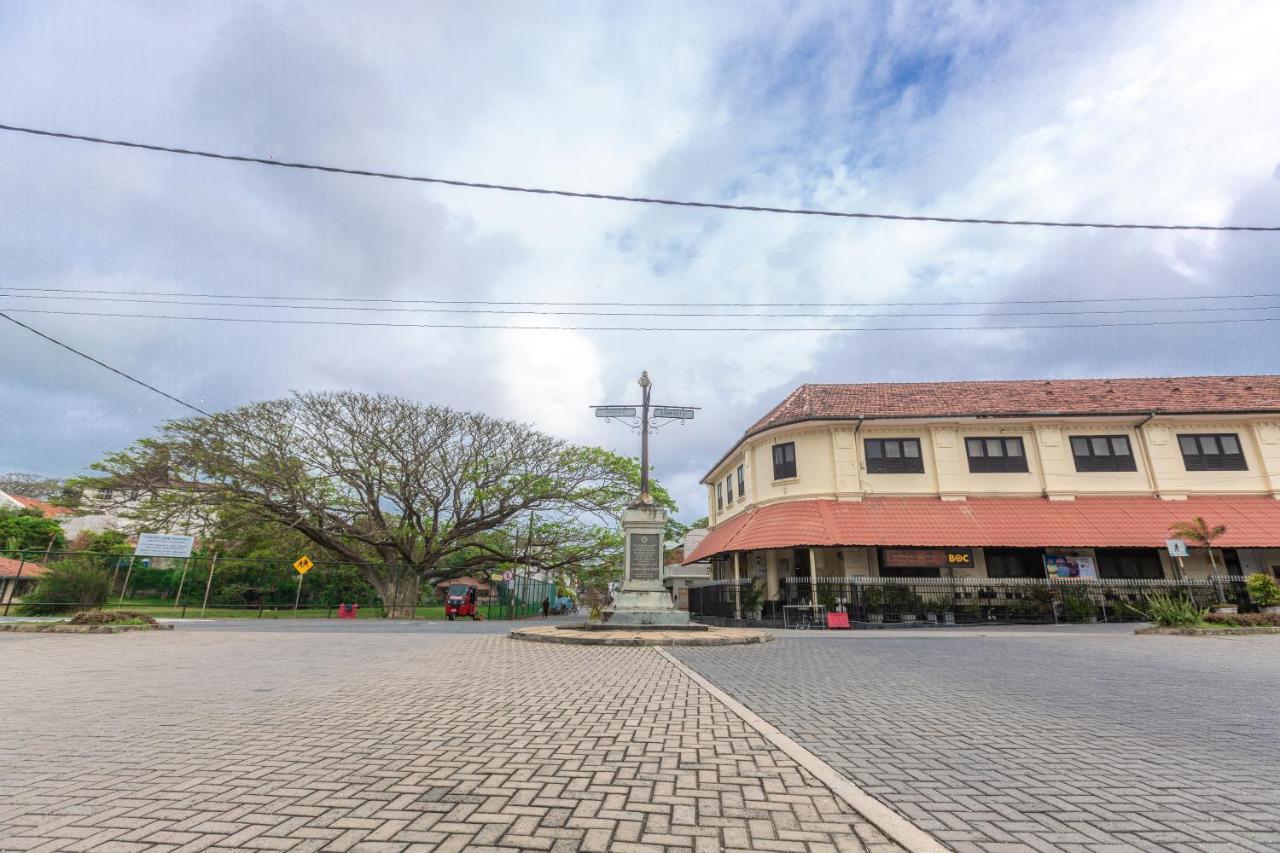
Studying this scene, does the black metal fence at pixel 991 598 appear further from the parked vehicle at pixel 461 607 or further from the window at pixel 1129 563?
the parked vehicle at pixel 461 607

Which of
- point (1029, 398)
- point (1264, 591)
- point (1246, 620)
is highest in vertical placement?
point (1029, 398)

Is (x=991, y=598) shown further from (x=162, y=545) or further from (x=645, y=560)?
(x=162, y=545)

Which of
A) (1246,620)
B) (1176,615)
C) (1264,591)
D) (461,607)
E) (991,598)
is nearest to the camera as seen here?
(1246,620)

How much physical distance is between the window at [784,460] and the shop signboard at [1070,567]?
9195mm

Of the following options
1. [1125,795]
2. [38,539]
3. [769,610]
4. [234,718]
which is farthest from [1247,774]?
[38,539]

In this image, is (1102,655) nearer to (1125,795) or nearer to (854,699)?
(854,699)

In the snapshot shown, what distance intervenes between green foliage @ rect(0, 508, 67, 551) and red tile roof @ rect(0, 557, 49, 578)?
15.1 meters

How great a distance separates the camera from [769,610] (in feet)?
66.8

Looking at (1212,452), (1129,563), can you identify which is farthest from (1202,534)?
(1212,452)

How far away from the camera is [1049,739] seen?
4281mm

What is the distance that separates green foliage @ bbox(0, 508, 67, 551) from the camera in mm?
36000

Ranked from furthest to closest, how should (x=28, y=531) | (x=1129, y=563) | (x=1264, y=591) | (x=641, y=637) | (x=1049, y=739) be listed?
(x=28, y=531) → (x=1129, y=563) → (x=1264, y=591) → (x=641, y=637) → (x=1049, y=739)

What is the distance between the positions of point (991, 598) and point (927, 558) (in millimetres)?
2242

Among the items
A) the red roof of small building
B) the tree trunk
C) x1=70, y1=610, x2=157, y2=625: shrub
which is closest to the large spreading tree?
the tree trunk
